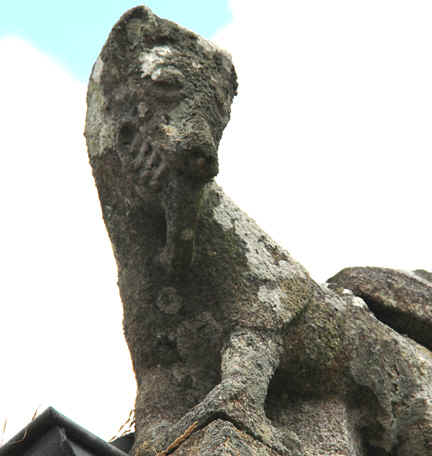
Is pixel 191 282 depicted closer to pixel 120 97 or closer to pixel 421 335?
pixel 120 97

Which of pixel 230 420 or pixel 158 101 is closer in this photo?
pixel 230 420

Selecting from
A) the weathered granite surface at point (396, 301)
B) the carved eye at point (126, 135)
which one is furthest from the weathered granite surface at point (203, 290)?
the weathered granite surface at point (396, 301)

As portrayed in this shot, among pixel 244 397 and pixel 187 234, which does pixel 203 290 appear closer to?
pixel 187 234

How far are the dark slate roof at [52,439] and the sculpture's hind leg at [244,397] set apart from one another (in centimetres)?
26

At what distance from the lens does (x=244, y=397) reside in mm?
2699

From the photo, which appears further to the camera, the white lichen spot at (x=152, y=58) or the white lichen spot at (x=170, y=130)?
the white lichen spot at (x=152, y=58)

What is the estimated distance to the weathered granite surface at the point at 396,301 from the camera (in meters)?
4.06

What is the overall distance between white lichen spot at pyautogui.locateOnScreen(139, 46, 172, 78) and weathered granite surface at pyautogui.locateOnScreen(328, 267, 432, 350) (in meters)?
1.61

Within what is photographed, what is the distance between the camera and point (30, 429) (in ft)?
8.56

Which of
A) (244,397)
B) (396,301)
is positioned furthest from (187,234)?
(396,301)

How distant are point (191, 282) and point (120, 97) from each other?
2.82ft

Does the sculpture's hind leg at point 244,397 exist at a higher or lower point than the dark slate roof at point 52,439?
higher

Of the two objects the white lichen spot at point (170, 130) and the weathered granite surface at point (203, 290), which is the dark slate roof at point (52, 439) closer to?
the weathered granite surface at point (203, 290)

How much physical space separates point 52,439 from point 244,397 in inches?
26.3
